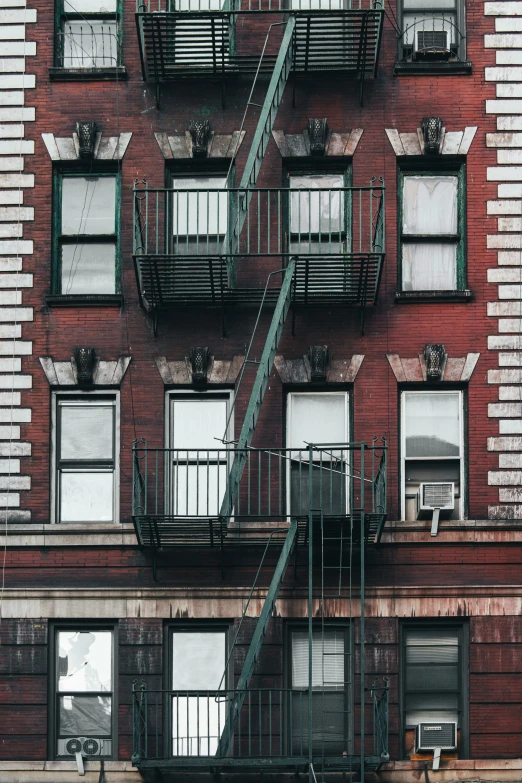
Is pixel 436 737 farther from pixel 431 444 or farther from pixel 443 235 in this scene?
pixel 443 235

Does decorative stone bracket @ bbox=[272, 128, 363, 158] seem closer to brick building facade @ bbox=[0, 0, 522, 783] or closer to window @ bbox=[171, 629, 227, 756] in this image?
brick building facade @ bbox=[0, 0, 522, 783]

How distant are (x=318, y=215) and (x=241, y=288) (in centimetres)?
155

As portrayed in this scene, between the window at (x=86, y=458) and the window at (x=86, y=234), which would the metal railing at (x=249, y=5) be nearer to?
the window at (x=86, y=234)

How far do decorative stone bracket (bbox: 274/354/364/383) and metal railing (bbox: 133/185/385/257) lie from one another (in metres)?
1.47

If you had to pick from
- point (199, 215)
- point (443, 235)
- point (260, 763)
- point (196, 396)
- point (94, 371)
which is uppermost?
point (199, 215)

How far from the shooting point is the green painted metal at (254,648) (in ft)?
71.1

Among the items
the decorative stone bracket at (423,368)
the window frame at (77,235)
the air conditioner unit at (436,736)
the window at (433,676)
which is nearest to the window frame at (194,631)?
the window at (433,676)

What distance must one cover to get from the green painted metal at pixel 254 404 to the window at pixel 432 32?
13.0 ft

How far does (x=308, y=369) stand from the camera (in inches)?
915

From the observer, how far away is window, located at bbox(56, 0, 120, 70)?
961 inches


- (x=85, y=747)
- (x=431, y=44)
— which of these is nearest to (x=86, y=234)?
(x=431, y=44)

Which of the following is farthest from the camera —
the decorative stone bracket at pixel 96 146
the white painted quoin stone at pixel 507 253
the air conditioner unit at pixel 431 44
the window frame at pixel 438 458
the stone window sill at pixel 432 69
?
the air conditioner unit at pixel 431 44

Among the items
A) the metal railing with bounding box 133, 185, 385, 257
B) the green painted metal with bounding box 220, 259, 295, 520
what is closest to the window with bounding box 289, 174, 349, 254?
the metal railing with bounding box 133, 185, 385, 257

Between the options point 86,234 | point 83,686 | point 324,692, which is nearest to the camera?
point 324,692
